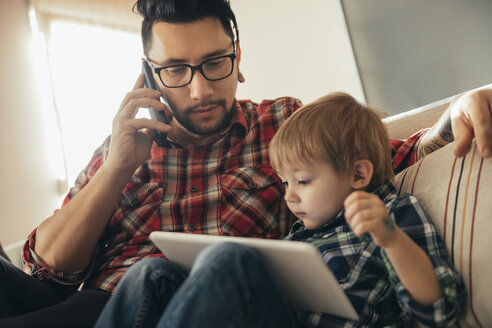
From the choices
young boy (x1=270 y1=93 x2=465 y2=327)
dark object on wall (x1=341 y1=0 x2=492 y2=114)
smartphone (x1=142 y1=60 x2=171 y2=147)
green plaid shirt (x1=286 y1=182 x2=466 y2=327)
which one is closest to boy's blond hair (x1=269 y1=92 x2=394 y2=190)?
young boy (x1=270 y1=93 x2=465 y2=327)

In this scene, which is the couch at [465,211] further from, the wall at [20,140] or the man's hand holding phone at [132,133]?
the wall at [20,140]

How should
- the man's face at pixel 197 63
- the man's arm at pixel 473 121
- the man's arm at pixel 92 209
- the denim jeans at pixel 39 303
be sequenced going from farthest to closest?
the man's face at pixel 197 63, the man's arm at pixel 92 209, the denim jeans at pixel 39 303, the man's arm at pixel 473 121

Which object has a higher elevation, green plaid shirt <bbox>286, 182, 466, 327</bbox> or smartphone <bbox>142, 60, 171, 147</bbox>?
smartphone <bbox>142, 60, 171, 147</bbox>

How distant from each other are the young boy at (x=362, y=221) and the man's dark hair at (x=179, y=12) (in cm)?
52

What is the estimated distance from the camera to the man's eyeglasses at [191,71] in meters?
1.28

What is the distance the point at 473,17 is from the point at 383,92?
504 millimetres

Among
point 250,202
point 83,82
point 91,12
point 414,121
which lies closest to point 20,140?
point 83,82

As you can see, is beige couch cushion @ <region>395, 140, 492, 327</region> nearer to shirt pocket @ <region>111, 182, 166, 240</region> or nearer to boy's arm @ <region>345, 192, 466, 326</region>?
boy's arm @ <region>345, 192, 466, 326</region>

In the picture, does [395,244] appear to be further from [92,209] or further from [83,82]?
[83,82]

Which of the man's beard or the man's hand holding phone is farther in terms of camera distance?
the man's beard

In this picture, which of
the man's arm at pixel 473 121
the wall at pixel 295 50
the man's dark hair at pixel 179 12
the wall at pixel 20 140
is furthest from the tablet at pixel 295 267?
the wall at pixel 20 140

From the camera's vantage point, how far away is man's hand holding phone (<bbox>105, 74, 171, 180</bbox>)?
1.20m

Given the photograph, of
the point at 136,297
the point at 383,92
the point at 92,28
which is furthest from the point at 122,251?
the point at 92,28

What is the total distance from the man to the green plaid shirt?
280mm
